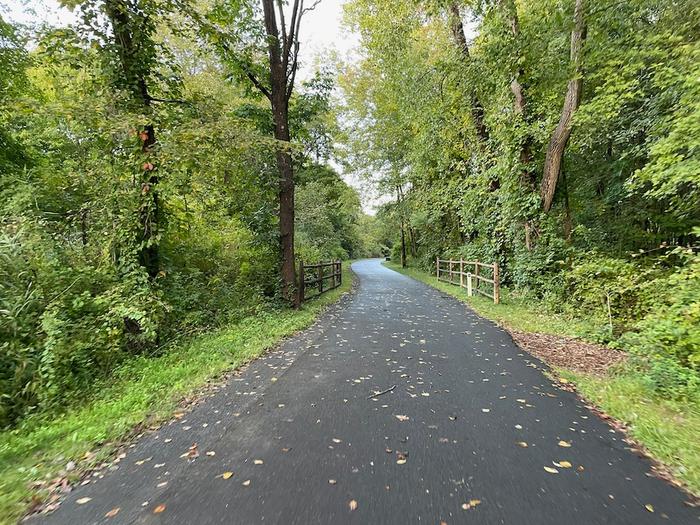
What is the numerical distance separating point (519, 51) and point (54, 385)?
1123cm

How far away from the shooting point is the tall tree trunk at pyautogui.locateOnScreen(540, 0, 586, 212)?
828 centimetres

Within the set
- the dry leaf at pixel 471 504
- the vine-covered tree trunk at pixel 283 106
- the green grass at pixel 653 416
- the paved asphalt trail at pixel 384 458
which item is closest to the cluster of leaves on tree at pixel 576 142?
the green grass at pixel 653 416

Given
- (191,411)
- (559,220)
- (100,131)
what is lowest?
(191,411)

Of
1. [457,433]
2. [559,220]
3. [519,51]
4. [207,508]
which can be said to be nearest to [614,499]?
[457,433]

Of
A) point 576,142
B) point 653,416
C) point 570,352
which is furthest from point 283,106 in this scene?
point 653,416

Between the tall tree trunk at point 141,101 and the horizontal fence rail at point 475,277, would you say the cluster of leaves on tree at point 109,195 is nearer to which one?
the tall tree trunk at point 141,101

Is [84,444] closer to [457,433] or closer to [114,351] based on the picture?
[114,351]

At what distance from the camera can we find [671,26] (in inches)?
304

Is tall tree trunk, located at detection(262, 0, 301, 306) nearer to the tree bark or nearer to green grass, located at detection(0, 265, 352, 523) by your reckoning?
green grass, located at detection(0, 265, 352, 523)

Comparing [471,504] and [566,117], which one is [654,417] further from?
[566,117]

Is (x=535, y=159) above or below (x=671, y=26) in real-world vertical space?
below

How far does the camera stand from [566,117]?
8.81 m

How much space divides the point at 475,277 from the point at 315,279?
553cm

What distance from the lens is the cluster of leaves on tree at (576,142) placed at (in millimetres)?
6176
